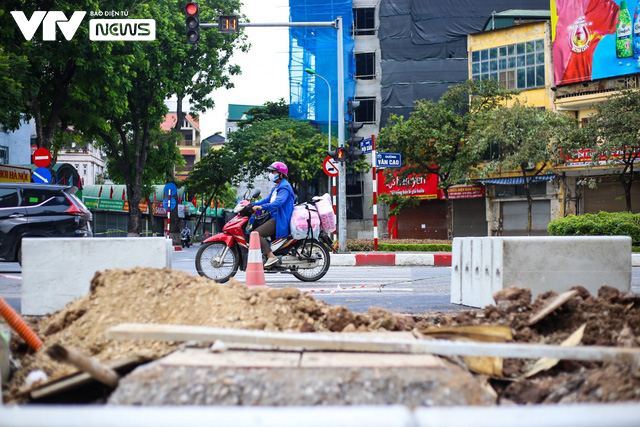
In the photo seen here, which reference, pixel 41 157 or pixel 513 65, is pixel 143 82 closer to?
pixel 41 157

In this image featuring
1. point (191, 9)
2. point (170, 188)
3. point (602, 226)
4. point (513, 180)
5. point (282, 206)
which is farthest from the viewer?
point (513, 180)

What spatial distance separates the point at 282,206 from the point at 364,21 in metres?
36.8

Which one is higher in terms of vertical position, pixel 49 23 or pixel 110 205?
pixel 49 23

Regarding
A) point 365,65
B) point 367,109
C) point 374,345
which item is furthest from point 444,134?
point 374,345

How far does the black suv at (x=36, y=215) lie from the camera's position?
38.5ft

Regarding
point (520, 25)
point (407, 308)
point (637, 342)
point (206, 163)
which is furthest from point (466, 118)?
point (637, 342)

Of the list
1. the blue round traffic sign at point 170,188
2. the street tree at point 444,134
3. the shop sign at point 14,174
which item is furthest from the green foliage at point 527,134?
the shop sign at point 14,174

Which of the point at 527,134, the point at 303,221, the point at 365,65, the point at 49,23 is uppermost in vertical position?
the point at 365,65

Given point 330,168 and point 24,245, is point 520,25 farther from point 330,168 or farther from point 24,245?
point 24,245

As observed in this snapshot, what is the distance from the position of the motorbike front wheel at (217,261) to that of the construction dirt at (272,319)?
14.9 ft

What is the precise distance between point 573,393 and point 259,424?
185 cm

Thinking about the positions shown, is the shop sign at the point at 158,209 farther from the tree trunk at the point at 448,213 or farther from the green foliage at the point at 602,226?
the green foliage at the point at 602,226

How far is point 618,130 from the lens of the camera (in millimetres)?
26141

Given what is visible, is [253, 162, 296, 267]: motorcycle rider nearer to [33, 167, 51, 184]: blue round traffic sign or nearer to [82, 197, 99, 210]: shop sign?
[33, 167, 51, 184]: blue round traffic sign
